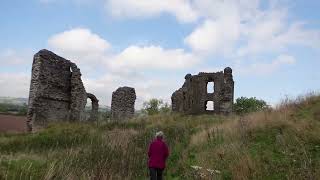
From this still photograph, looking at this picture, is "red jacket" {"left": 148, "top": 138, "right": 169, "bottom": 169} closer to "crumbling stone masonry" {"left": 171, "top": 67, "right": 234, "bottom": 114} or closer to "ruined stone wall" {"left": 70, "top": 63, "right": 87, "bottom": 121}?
"ruined stone wall" {"left": 70, "top": 63, "right": 87, "bottom": 121}

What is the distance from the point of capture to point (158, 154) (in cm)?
898

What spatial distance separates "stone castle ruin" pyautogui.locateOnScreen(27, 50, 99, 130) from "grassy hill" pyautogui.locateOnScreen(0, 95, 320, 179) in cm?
682

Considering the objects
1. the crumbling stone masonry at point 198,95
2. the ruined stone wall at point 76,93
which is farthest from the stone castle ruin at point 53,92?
the crumbling stone masonry at point 198,95

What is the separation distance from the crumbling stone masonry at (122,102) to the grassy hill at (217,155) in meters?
14.1

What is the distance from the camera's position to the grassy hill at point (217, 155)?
6520 millimetres

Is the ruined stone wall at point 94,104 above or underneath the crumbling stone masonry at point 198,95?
underneath

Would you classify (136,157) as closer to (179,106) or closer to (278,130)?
(278,130)

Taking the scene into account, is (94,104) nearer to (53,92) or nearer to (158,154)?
(53,92)

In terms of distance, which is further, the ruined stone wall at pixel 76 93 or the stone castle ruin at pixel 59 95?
the ruined stone wall at pixel 76 93

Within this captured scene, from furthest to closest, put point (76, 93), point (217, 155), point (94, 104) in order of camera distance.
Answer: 1. point (94, 104)
2. point (76, 93)
3. point (217, 155)

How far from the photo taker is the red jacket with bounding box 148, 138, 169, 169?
350 inches

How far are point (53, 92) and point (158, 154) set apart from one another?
50.7 ft

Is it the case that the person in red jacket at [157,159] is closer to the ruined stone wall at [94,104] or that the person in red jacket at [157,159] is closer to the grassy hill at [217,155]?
the grassy hill at [217,155]

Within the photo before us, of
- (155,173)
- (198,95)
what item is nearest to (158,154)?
(155,173)
